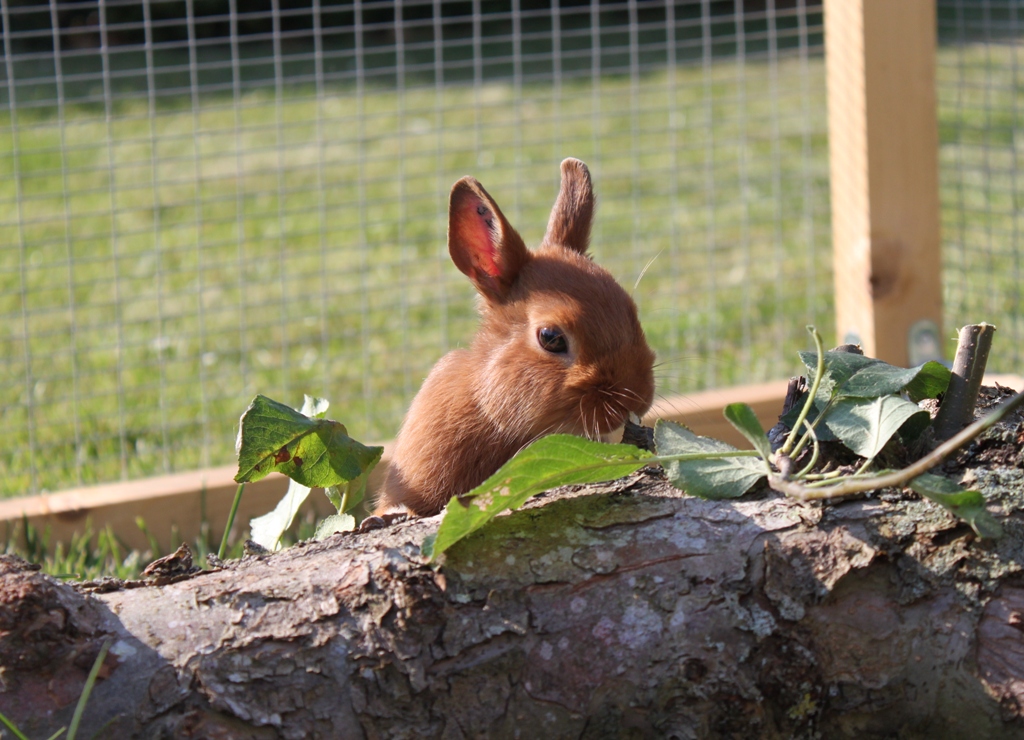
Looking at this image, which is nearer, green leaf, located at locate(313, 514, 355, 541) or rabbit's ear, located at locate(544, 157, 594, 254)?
green leaf, located at locate(313, 514, 355, 541)

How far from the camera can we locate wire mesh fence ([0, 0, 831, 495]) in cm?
386

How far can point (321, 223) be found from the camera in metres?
4.94

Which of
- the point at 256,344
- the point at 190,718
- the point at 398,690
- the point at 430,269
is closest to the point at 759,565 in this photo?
the point at 398,690

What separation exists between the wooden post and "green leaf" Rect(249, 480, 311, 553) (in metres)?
2.23

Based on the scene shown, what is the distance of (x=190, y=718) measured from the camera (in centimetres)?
135

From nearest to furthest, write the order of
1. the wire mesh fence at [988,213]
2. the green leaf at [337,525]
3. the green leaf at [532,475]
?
the green leaf at [532,475], the green leaf at [337,525], the wire mesh fence at [988,213]

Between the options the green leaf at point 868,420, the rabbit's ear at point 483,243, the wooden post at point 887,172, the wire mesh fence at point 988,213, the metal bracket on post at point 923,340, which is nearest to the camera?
the green leaf at point 868,420

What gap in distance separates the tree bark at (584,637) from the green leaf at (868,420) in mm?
92

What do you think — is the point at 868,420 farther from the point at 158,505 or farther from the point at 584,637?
the point at 158,505

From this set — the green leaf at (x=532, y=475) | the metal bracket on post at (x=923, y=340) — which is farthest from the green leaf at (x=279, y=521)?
the metal bracket on post at (x=923, y=340)

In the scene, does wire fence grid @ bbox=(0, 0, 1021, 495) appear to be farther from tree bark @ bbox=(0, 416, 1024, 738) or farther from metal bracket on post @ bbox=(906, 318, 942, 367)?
tree bark @ bbox=(0, 416, 1024, 738)

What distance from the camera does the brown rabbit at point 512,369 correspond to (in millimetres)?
2184

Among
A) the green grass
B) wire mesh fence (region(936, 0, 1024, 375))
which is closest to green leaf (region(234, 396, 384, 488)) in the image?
the green grass

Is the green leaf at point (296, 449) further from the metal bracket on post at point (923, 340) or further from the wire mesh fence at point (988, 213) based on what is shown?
the wire mesh fence at point (988, 213)
